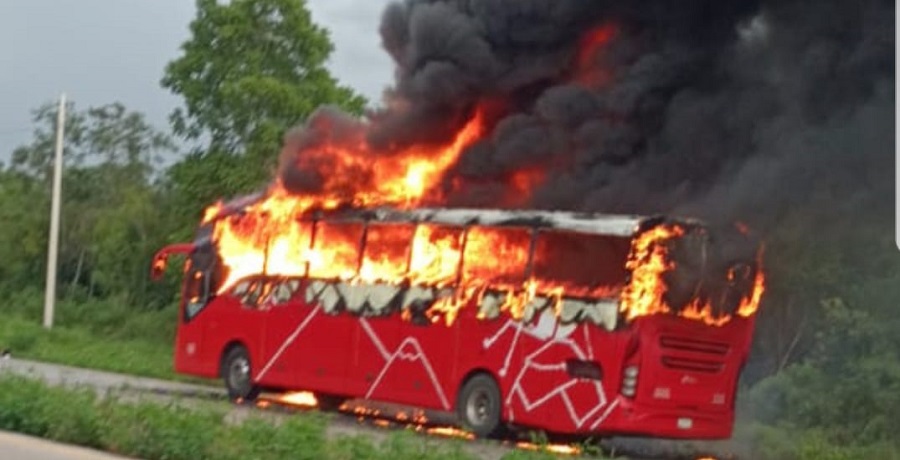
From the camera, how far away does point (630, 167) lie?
74.5 ft

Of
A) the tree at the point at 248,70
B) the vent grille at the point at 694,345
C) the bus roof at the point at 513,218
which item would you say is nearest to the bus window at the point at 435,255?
the bus roof at the point at 513,218

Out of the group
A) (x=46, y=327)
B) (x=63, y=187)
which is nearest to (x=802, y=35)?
(x=46, y=327)

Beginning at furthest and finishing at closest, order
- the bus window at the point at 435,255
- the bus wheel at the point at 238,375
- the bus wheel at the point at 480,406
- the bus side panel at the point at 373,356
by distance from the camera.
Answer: the bus wheel at the point at 238,375 < the bus side panel at the point at 373,356 < the bus window at the point at 435,255 < the bus wheel at the point at 480,406

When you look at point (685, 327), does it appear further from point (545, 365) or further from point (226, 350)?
point (226, 350)

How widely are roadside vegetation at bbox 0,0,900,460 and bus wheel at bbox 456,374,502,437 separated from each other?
3.35 meters

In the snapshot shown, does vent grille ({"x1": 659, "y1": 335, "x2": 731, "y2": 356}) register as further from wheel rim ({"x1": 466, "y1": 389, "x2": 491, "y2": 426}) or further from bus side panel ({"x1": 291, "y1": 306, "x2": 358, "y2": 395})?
bus side panel ({"x1": 291, "y1": 306, "x2": 358, "y2": 395})

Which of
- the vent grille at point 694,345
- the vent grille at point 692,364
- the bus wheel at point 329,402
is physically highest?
the vent grille at point 694,345

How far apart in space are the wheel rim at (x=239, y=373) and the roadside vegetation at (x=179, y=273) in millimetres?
6910

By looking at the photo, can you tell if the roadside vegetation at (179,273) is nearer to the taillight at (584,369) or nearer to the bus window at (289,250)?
the taillight at (584,369)

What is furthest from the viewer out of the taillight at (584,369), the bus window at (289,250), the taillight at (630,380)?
the bus window at (289,250)

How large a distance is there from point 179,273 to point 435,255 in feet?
61.8

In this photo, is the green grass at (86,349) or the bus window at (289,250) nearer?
the bus window at (289,250)

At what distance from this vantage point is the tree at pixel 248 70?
114 ft

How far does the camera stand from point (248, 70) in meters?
34.8
